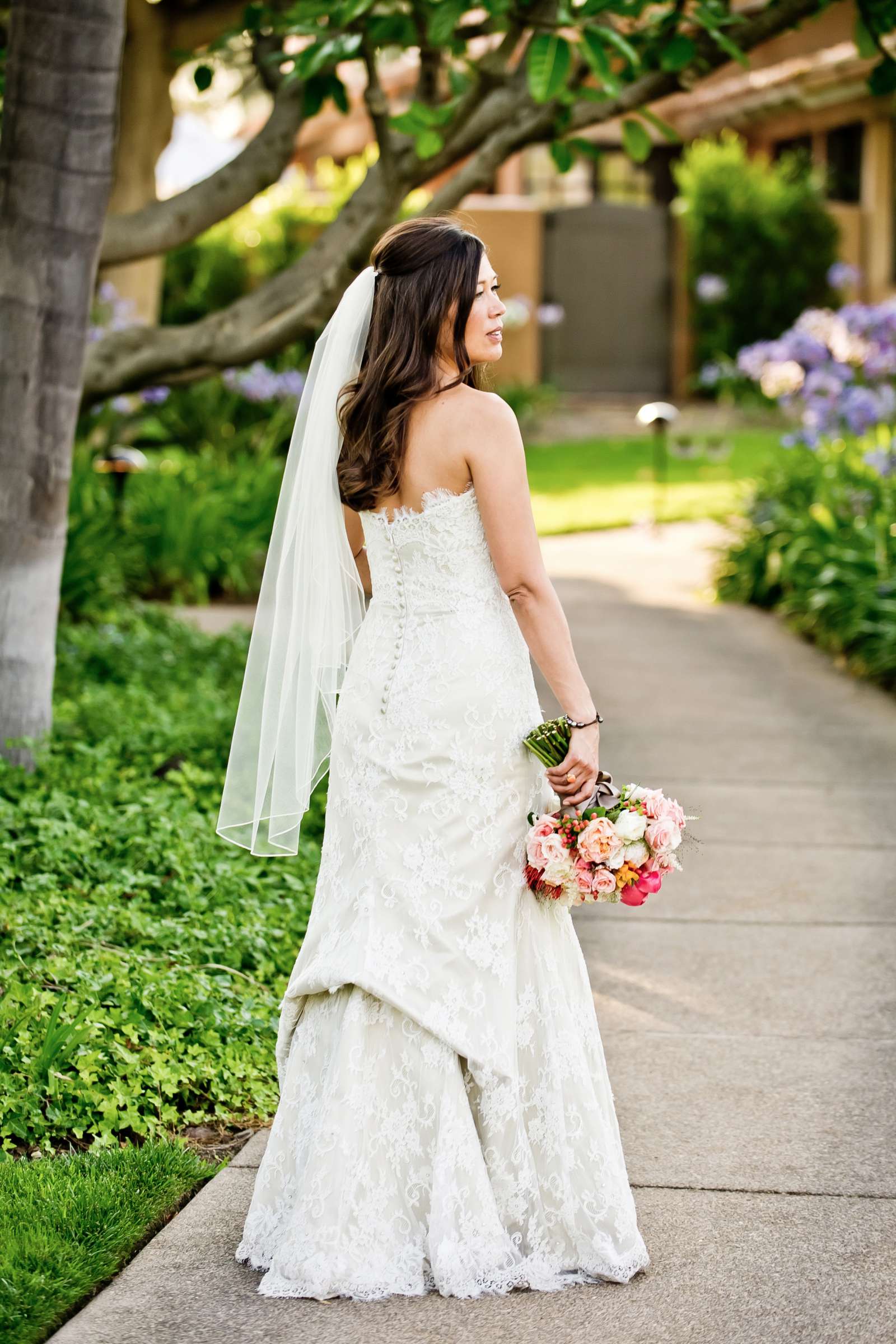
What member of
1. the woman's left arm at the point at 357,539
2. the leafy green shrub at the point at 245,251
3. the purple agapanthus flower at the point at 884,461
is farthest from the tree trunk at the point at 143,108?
the woman's left arm at the point at 357,539

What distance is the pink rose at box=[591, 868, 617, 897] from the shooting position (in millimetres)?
3064

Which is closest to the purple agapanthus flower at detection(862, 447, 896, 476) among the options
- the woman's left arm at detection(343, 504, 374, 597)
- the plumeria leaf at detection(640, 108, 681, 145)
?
the plumeria leaf at detection(640, 108, 681, 145)

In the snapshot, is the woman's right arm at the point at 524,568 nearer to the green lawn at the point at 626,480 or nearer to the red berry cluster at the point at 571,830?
the red berry cluster at the point at 571,830

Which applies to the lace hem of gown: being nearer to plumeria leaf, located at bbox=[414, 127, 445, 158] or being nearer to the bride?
the bride

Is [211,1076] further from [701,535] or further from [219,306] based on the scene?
[219,306]

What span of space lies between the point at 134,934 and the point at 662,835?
206 cm

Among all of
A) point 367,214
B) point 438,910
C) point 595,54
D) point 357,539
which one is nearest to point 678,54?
point 595,54

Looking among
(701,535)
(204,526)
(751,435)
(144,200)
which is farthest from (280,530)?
(751,435)

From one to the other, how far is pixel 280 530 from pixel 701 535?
1044 centimetres

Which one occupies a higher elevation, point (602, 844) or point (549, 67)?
point (549, 67)

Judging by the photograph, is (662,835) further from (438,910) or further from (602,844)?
(438,910)

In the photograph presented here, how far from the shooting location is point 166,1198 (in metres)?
3.39

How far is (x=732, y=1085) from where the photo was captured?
160 inches

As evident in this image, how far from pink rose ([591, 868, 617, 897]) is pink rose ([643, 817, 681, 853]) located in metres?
0.10
